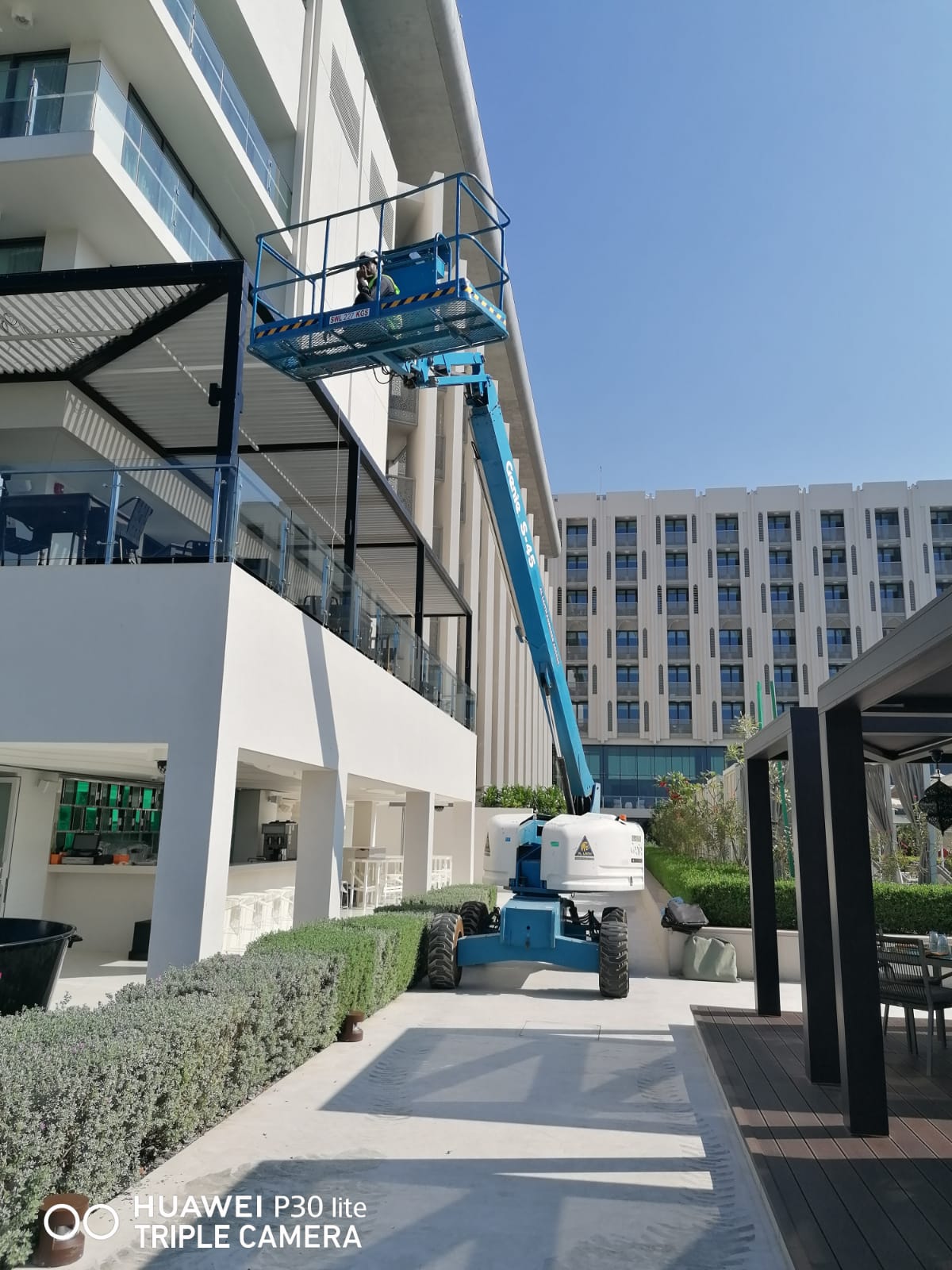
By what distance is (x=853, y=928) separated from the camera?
6059 mm

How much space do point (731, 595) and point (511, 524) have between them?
175 ft

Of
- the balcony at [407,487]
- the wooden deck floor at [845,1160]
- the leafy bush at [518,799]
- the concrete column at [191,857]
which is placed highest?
the balcony at [407,487]

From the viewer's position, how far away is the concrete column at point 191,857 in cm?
789

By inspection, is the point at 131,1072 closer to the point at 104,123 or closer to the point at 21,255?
the point at 104,123

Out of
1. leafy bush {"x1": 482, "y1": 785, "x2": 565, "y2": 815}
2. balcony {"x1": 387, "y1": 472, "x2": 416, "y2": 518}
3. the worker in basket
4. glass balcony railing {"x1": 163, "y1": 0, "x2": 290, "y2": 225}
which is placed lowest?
leafy bush {"x1": 482, "y1": 785, "x2": 565, "y2": 815}

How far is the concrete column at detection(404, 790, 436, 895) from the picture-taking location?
56.7 feet

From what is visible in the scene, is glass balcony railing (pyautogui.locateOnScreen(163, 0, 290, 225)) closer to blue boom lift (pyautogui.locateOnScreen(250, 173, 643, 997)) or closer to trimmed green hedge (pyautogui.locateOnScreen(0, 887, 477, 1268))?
blue boom lift (pyautogui.locateOnScreen(250, 173, 643, 997))

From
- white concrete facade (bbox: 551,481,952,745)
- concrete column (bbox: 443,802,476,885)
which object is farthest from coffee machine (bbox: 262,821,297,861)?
white concrete facade (bbox: 551,481,952,745)

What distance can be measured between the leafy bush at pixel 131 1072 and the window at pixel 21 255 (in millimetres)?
10715

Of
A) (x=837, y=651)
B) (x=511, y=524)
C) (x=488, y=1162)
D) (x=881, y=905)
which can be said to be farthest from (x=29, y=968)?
(x=837, y=651)

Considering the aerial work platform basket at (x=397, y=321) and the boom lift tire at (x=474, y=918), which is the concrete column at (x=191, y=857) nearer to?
the aerial work platform basket at (x=397, y=321)

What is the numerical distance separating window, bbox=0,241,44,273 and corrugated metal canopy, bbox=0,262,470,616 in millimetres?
1742

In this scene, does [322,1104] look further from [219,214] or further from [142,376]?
[219,214]

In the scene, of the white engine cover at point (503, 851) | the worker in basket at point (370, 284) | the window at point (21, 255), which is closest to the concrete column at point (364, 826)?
the white engine cover at point (503, 851)
